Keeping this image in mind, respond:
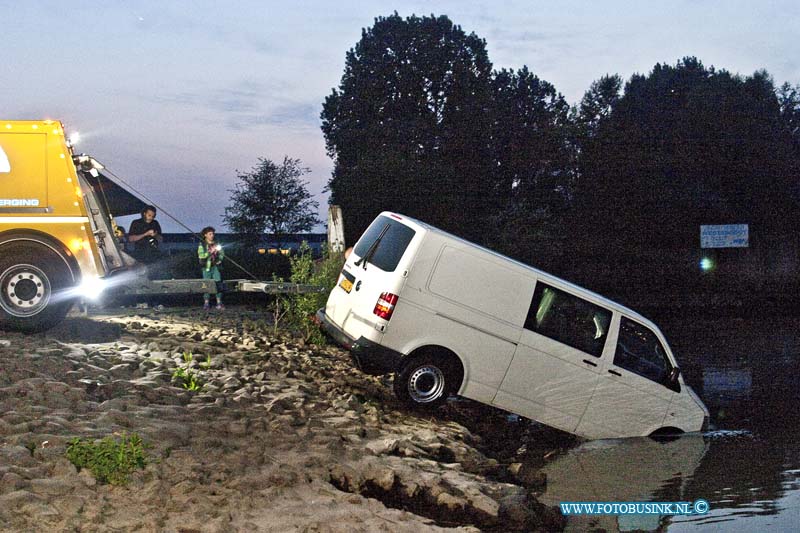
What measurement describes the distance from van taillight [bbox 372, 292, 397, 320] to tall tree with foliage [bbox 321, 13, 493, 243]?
43.1 metres

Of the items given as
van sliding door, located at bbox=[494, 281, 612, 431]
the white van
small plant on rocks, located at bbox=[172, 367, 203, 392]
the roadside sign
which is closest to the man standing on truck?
the white van

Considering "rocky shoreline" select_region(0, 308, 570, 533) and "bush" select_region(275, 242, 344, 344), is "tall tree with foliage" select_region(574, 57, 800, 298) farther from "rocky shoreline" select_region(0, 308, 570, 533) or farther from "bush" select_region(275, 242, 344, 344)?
"rocky shoreline" select_region(0, 308, 570, 533)

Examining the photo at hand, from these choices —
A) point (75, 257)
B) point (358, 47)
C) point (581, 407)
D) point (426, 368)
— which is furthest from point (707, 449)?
point (358, 47)

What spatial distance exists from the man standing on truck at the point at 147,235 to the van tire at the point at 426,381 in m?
5.78

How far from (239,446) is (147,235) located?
26.1 ft

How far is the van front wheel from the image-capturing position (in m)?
10.6

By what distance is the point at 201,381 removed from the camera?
996 cm

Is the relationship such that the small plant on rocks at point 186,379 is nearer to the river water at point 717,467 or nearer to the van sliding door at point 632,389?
the river water at point 717,467

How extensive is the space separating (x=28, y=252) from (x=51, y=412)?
425cm

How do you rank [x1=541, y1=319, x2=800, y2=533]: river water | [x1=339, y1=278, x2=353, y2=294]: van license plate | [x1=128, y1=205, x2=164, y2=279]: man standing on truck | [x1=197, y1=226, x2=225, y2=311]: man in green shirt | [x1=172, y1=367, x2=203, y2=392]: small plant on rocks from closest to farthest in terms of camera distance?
[x1=541, y1=319, x2=800, y2=533]: river water < [x1=172, y1=367, x2=203, y2=392]: small plant on rocks < [x1=339, y1=278, x2=353, y2=294]: van license plate < [x1=128, y1=205, x2=164, y2=279]: man standing on truck < [x1=197, y1=226, x2=225, y2=311]: man in green shirt

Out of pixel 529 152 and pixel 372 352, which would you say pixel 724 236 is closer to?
pixel 529 152

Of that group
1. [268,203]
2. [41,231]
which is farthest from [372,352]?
[268,203]

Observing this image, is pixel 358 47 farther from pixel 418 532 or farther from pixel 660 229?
pixel 418 532

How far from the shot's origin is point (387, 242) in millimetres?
11102
